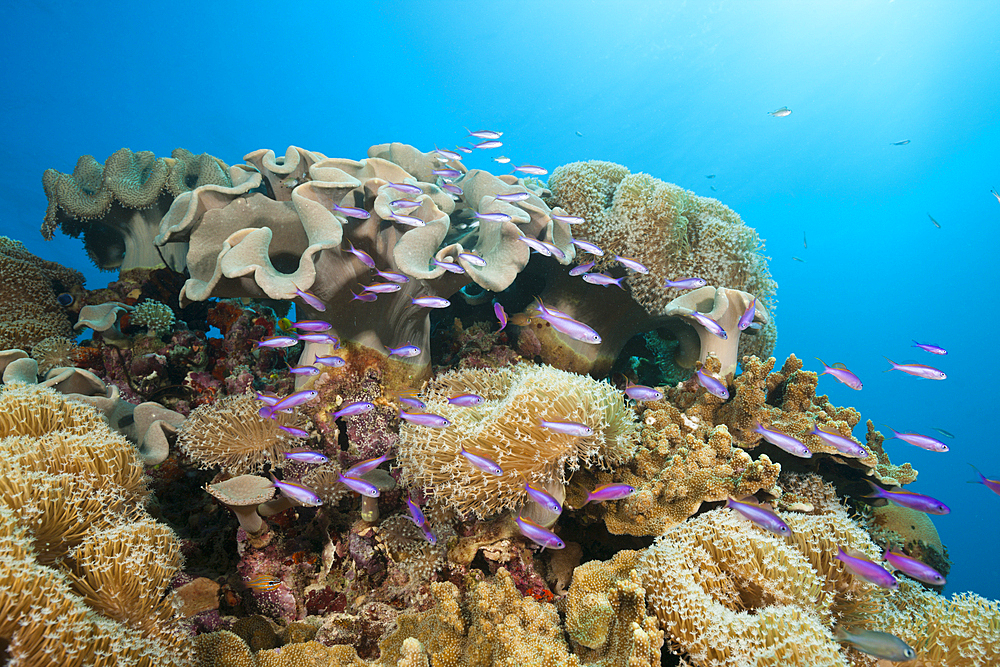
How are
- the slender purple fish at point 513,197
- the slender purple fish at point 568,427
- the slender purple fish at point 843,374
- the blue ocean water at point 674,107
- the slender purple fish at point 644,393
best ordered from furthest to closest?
the blue ocean water at point 674,107
the slender purple fish at point 513,197
the slender purple fish at point 843,374
the slender purple fish at point 644,393
the slender purple fish at point 568,427

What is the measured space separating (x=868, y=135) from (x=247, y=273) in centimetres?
7344

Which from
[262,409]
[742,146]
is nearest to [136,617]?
[262,409]

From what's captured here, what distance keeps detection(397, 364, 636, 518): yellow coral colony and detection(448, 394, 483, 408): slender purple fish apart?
0.07 meters

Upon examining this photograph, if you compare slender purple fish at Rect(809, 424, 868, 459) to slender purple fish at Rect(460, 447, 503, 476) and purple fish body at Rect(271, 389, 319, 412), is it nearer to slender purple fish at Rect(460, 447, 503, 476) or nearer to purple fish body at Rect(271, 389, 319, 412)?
slender purple fish at Rect(460, 447, 503, 476)

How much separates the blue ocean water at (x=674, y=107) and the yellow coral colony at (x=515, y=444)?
5121 cm

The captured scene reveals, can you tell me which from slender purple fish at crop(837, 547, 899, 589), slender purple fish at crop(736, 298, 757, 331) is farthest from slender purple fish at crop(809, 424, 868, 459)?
slender purple fish at crop(736, 298, 757, 331)

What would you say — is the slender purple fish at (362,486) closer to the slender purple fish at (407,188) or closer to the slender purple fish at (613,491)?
the slender purple fish at (613,491)

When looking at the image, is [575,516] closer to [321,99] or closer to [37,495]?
[37,495]

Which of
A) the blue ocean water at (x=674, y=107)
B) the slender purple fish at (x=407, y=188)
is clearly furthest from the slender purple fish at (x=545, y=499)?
the blue ocean water at (x=674, y=107)

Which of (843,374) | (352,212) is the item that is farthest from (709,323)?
(352,212)

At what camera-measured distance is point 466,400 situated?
271cm

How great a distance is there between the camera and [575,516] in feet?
9.59

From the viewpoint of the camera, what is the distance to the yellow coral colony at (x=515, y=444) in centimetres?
235

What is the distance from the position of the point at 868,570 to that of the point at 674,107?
2355 inches
